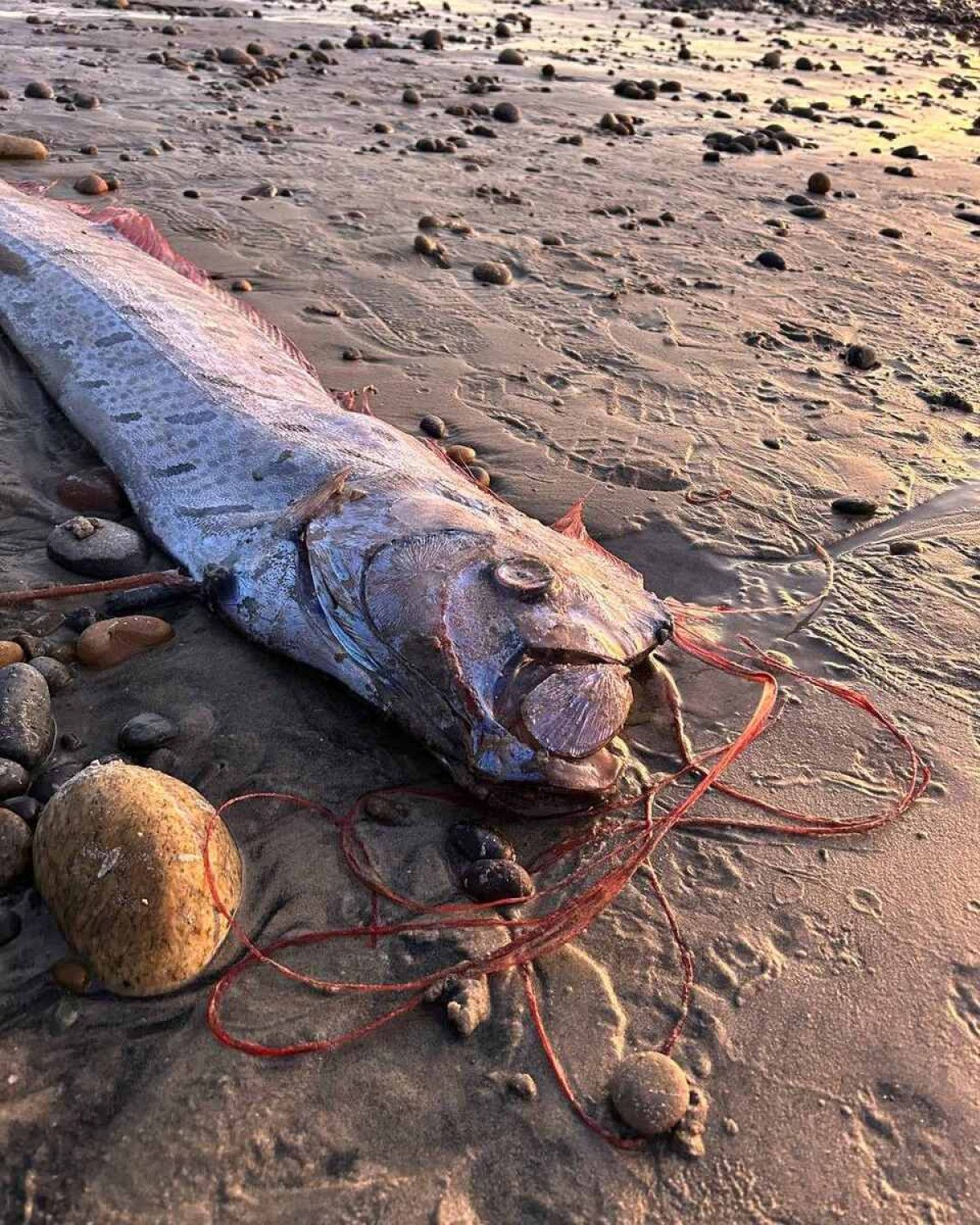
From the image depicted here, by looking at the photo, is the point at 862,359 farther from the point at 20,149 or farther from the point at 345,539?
the point at 20,149

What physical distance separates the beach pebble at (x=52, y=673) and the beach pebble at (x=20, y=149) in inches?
249

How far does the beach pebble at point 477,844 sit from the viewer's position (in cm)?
292

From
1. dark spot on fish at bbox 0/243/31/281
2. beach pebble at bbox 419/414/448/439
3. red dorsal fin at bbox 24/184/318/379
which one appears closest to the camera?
beach pebble at bbox 419/414/448/439

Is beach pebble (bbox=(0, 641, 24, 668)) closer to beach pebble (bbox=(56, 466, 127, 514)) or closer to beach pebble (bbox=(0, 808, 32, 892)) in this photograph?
beach pebble (bbox=(0, 808, 32, 892))

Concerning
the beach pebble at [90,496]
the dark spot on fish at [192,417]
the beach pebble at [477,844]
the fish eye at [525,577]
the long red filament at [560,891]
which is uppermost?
the fish eye at [525,577]

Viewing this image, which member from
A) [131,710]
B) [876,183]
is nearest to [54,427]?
[131,710]

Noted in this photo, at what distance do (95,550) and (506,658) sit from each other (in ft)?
6.25

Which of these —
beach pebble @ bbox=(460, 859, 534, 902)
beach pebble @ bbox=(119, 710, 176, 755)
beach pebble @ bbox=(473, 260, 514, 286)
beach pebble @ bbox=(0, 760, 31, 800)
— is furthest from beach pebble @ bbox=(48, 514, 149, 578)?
beach pebble @ bbox=(473, 260, 514, 286)

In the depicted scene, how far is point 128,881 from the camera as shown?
248 centimetres

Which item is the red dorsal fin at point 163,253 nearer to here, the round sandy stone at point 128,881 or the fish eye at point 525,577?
the fish eye at point 525,577

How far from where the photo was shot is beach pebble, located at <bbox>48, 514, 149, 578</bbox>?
3.88 metres

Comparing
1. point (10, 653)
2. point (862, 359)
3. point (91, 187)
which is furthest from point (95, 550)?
point (91, 187)

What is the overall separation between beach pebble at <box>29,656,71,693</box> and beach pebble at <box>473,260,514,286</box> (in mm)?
4408

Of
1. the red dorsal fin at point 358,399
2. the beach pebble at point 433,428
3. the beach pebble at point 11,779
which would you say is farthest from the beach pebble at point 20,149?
the beach pebble at point 11,779
